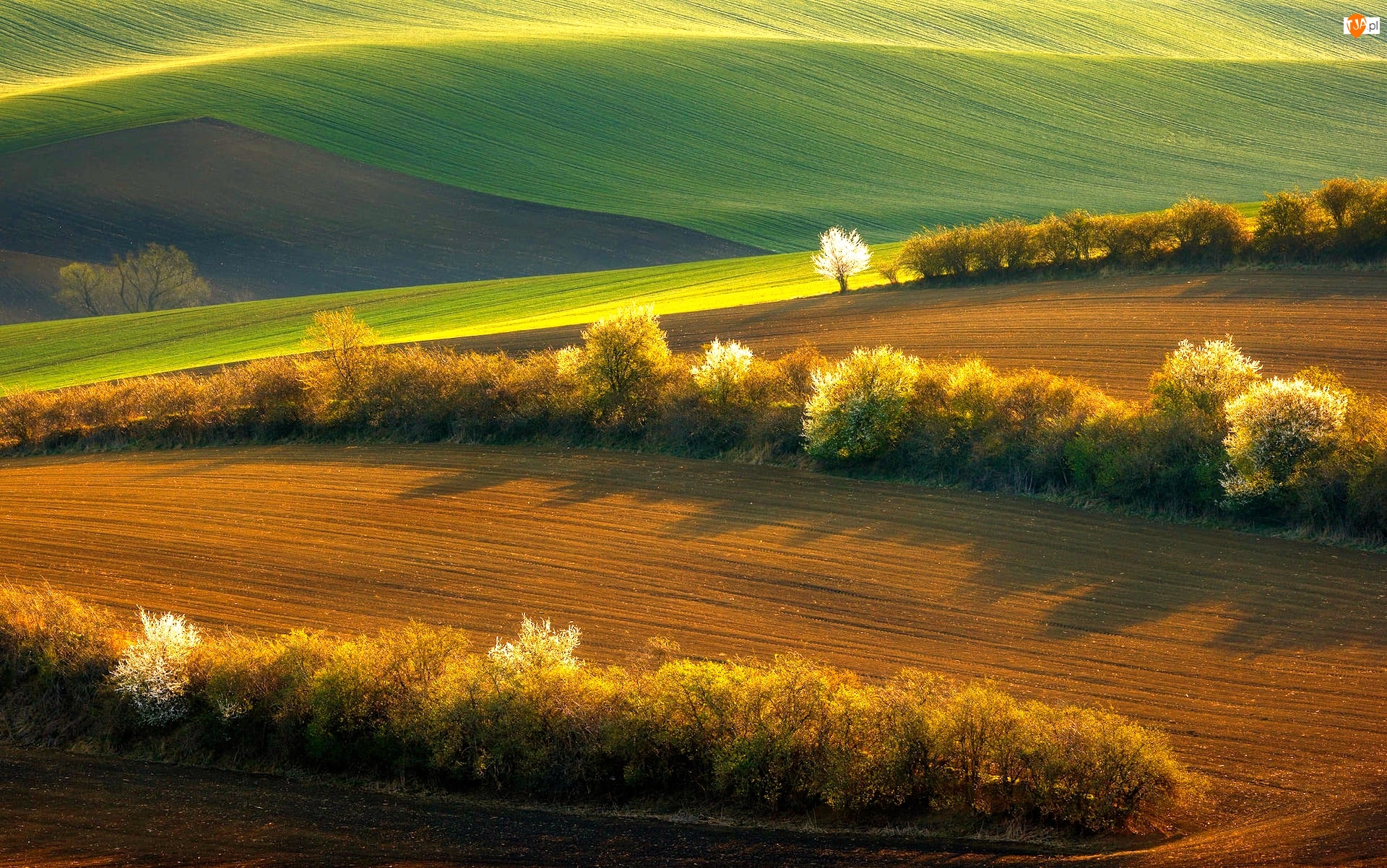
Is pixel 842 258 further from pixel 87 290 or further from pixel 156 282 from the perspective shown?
pixel 87 290

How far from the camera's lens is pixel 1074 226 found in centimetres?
4947

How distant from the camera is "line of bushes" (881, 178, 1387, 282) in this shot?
43.7 meters

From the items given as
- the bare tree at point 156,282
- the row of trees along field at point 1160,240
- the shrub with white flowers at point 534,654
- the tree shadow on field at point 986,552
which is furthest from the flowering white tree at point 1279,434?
the bare tree at point 156,282

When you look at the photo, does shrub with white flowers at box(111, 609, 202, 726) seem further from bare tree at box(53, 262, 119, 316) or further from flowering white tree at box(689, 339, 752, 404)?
bare tree at box(53, 262, 119, 316)

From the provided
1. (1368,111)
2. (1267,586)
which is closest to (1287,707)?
(1267,586)

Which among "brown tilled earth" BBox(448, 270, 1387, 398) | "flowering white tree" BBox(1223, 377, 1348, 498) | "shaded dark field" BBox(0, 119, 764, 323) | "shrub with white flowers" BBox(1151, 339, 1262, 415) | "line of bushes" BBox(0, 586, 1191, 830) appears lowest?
"line of bushes" BBox(0, 586, 1191, 830)

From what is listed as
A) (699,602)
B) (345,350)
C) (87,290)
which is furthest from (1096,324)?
(87,290)

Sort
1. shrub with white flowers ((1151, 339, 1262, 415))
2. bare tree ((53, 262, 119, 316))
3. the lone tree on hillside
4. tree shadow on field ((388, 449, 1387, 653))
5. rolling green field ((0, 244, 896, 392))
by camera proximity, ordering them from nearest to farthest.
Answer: tree shadow on field ((388, 449, 1387, 653)), shrub with white flowers ((1151, 339, 1262, 415)), rolling green field ((0, 244, 896, 392)), bare tree ((53, 262, 119, 316)), the lone tree on hillside

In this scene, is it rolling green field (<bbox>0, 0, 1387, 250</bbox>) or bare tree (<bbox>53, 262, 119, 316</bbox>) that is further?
rolling green field (<bbox>0, 0, 1387, 250</bbox>)

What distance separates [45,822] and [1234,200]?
7404 cm

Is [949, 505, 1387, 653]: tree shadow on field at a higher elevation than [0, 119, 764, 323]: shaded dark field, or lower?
lower

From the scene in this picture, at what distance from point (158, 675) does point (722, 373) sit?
1961 cm

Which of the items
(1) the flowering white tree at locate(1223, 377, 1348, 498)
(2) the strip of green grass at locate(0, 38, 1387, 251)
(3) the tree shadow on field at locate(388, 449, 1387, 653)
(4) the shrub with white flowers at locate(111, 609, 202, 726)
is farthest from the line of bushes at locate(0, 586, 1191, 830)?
(2) the strip of green grass at locate(0, 38, 1387, 251)

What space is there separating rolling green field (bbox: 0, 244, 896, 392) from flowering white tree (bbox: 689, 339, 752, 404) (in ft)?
53.8
